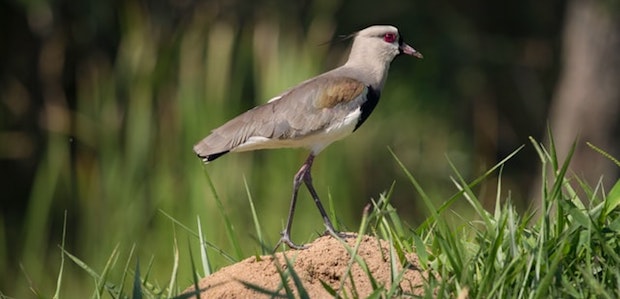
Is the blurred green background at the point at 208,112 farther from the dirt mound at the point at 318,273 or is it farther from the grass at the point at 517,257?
the grass at the point at 517,257

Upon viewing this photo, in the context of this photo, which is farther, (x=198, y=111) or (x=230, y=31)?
(x=230, y=31)

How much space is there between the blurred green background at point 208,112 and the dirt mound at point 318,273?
0.44 meters

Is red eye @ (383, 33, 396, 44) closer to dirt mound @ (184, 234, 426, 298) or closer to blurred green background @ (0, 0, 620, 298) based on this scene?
blurred green background @ (0, 0, 620, 298)

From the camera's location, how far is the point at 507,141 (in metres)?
12.9

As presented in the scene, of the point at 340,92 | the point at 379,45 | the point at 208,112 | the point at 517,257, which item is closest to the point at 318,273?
the point at 517,257

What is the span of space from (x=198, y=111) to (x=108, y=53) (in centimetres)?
331

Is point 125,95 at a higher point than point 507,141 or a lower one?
higher

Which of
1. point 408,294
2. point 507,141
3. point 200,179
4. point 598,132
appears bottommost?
point 507,141

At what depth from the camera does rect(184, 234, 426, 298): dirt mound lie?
395cm

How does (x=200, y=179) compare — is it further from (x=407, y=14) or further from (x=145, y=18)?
(x=407, y=14)

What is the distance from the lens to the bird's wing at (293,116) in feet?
16.9

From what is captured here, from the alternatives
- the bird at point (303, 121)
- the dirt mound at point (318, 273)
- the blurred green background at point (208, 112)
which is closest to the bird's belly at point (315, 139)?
the bird at point (303, 121)

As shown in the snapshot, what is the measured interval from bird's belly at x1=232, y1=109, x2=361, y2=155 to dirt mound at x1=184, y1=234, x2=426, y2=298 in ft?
3.24

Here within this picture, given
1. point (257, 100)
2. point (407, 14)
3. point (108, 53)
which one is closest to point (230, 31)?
point (257, 100)
